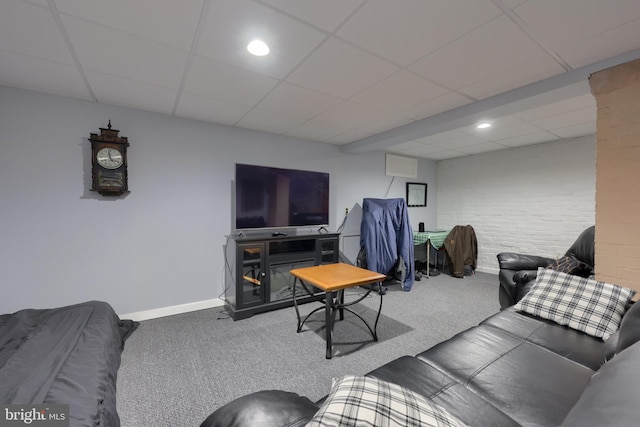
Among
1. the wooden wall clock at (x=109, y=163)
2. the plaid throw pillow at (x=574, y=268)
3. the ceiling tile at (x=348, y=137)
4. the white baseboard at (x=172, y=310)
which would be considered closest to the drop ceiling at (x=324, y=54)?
the wooden wall clock at (x=109, y=163)

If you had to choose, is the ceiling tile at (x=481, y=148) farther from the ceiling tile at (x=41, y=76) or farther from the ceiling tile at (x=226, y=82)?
the ceiling tile at (x=41, y=76)

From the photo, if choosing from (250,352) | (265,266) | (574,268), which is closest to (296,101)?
(265,266)

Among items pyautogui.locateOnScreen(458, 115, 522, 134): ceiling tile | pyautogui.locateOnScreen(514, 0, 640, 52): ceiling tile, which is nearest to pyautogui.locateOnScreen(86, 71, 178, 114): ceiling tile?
pyautogui.locateOnScreen(514, 0, 640, 52): ceiling tile

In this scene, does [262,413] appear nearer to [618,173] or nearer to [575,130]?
[618,173]

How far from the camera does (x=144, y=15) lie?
1444mm

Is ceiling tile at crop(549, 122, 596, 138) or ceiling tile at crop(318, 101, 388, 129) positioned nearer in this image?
ceiling tile at crop(318, 101, 388, 129)

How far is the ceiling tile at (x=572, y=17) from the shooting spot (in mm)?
1362

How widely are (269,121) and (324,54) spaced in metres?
1.52

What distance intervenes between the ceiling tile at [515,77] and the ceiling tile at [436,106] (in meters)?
0.12

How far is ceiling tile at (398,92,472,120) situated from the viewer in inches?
99.0

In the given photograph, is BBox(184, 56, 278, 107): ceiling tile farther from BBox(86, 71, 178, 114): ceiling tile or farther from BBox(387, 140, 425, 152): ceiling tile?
BBox(387, 140, 425, 152): ceiling tile

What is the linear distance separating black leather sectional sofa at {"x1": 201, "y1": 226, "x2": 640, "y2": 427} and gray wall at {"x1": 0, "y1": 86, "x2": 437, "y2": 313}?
2.69 meters

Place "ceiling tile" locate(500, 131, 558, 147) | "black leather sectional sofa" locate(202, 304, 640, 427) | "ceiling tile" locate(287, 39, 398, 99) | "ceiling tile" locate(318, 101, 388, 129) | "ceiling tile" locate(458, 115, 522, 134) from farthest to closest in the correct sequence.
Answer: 1. "ceiling tile" locate(500, 131, 558, 147)
2. "ceiling tile" locate(458, 115, 522, 134)
3. "ceiling tile" locate(318, 101, 388, 129)
4. "ceiling tile" locate(287, 39, 398, 99)
5. "black leather sectional sofa" locate(202, 304, 640, 427)

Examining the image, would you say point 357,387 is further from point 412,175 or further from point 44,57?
point 412,175
